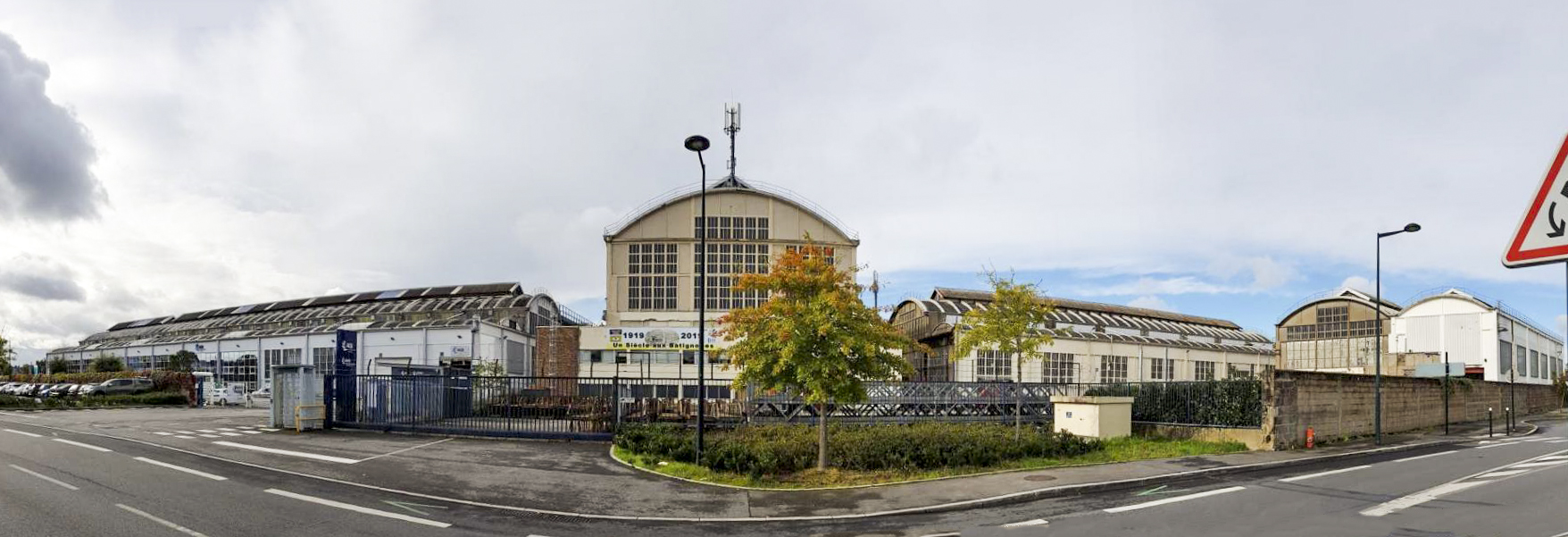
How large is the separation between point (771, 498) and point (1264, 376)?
15792mm

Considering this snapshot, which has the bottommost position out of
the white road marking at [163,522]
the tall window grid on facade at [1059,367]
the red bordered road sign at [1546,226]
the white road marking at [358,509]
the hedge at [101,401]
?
the hedge at [101,401]

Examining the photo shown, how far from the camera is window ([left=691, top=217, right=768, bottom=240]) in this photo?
55.2m

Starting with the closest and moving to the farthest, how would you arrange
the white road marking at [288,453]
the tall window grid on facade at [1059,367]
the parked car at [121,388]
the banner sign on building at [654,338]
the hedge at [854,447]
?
the hedge at [854,447], the white road marking at [288,453], the parked car at [121,388], the tall window grid on facade at [1059,367], the banner sign on building at [654,338]

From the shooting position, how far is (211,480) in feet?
47.3

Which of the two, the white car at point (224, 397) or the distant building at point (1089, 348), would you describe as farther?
the distant building at point (1089, 348)

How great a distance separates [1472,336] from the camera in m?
57.0

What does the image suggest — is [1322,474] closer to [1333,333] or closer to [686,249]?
[686,249]

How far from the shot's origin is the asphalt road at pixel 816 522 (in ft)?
35.6

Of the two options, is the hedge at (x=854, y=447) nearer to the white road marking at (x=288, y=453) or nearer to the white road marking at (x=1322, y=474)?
the white road marking at (x=1322, y=474)

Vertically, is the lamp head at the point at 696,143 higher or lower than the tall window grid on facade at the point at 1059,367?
higher

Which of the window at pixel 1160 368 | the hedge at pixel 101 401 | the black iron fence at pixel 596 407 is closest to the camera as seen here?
the black iron fence at pixel 596 407

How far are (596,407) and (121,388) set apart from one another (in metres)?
40.6

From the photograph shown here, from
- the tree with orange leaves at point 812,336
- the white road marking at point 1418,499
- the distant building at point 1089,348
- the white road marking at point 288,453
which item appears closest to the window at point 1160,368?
the distant building at point 1089,348

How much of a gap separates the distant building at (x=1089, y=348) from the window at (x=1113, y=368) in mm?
62
